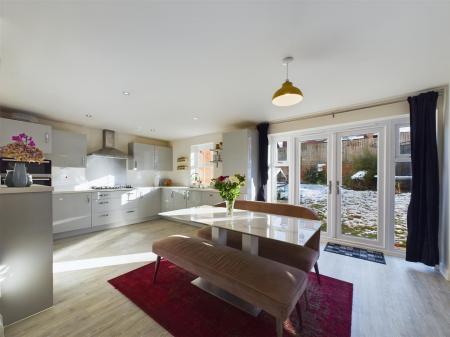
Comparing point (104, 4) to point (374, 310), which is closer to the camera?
point (104, 4)

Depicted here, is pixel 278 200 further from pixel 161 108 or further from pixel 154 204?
pixel 154 204

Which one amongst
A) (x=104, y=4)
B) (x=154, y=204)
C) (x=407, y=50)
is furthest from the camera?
(x=154, y=204)

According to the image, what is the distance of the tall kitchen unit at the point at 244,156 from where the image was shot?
12.8 ft

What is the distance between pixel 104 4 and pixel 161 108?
199 cm

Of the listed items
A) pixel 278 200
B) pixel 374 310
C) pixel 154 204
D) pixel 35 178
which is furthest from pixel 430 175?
pixel 35 178

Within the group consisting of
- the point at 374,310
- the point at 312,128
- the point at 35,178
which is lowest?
the point at 374,310

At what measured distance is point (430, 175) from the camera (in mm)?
2385

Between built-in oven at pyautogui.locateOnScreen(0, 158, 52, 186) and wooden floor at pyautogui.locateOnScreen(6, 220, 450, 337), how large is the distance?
1317mm

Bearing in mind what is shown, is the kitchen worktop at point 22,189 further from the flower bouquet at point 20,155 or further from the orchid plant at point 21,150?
the orchid plant at point 21,150

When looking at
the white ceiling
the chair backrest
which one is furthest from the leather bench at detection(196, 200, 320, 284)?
the white ceiling

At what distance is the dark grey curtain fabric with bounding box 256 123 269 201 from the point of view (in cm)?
398

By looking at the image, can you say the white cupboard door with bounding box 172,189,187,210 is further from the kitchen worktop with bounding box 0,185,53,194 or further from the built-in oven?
the kitchen worktop with bounding box 0,185,53,194

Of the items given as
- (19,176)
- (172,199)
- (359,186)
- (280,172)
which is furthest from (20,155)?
(359,186)

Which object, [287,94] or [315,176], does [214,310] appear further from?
[315,176]
